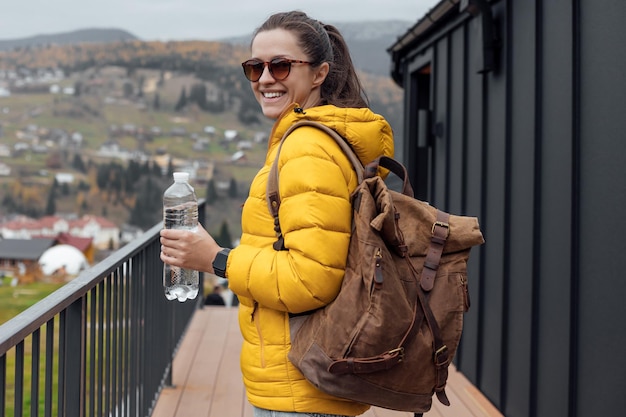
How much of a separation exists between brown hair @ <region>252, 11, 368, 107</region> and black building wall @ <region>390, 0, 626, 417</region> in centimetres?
118

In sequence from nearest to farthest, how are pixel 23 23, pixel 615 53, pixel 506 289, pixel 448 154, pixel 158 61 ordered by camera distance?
pixel 615 53 → pixel 506 289 → pixel 448 154 → pixel 158 61 → pixel 23 23

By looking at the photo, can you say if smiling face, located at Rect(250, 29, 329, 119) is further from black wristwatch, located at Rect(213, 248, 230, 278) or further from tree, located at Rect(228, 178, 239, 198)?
tree, located at Rect(228, 178, 239, 198)

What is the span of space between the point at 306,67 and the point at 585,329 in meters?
1.70

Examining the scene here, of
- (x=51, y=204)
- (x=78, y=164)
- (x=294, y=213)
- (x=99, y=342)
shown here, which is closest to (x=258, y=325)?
(x=294, y=213)

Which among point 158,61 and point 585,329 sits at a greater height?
point 158,61

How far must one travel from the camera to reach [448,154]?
5.12m

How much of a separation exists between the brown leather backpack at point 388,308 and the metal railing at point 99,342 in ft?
1.72

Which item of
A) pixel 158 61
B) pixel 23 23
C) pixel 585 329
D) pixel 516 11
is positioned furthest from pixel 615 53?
pixel 23 23

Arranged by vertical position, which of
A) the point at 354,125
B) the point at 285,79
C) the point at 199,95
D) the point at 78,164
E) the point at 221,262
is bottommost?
the point at 221,262

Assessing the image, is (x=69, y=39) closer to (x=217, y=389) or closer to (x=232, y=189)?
(x=232, y=189)

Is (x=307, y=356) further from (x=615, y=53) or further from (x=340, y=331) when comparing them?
(x=615, y=53)

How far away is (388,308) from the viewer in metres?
1.29

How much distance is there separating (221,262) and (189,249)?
8 cm

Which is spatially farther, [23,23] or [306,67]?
[23,23]
